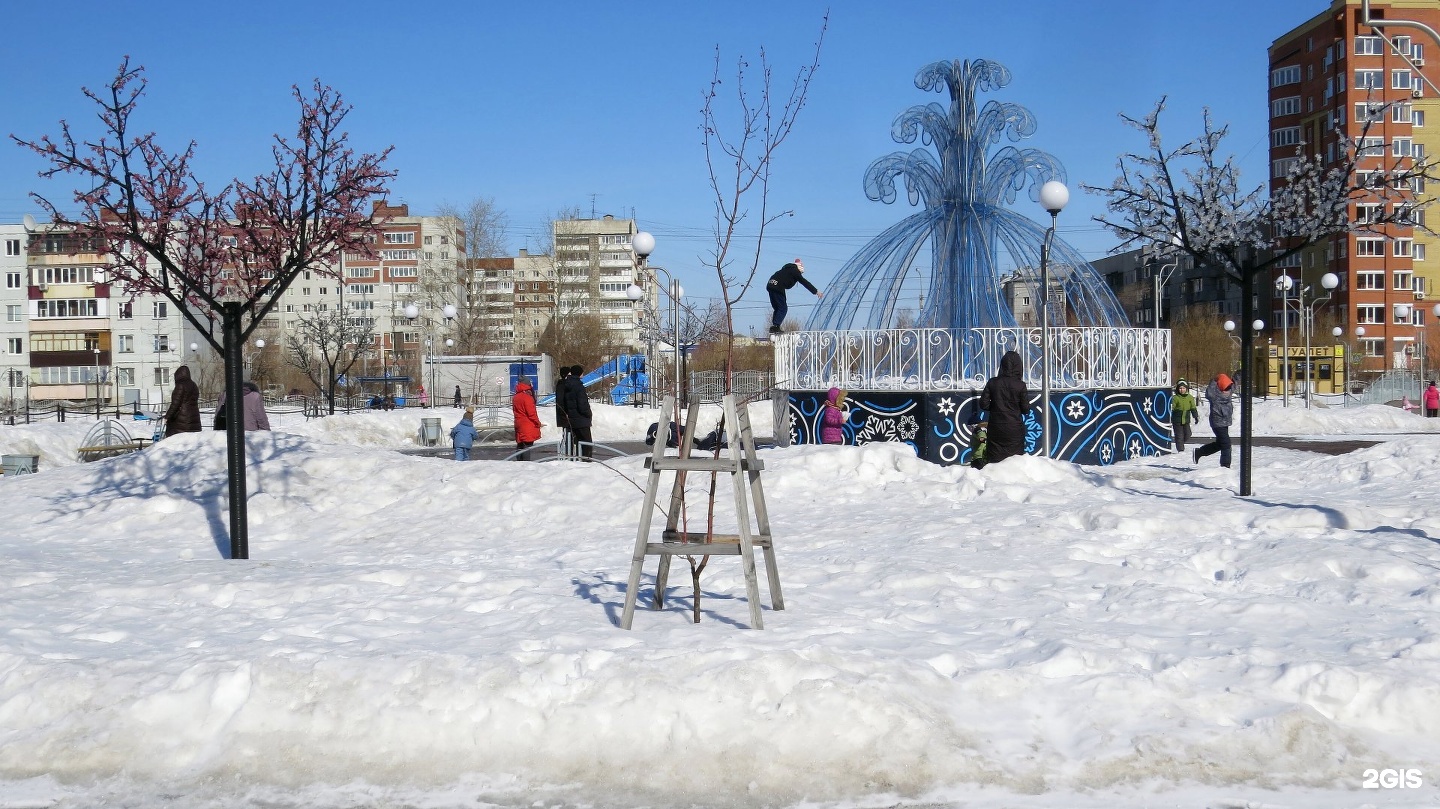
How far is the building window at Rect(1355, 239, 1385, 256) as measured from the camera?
72.2 meters

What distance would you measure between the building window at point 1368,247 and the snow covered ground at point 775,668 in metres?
69.5

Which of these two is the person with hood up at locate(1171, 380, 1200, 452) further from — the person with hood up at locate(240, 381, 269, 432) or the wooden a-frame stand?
the wooden a-frame stand

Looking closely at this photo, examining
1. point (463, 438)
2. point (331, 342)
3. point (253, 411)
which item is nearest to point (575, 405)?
point (463, 438)

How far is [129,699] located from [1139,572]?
260 inches

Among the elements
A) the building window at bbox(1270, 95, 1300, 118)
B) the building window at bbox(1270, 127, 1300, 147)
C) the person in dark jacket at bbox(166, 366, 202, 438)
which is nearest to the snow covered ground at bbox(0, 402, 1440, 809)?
the person in dark jacket at bbox(166, 366, 202, 438)

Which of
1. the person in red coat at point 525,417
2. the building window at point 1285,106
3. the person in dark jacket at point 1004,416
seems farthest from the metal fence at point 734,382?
the building window at point 1285,106

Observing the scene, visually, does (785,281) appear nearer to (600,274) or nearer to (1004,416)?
(1004,416)

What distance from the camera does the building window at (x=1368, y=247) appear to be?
72.2 m

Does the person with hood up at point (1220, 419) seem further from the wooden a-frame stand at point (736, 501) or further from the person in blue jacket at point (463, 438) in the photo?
the wooden a-frame stand at point (736, 501)

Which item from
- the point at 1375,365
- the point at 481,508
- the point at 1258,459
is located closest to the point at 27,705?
the point at 481,508

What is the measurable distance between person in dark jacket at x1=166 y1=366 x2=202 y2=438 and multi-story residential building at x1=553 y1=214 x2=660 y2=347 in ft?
22.7

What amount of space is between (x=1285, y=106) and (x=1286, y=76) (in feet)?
6.17

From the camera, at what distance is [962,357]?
19.9 meters

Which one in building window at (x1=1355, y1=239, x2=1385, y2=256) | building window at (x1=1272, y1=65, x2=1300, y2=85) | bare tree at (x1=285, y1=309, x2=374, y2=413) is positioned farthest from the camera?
building window at (x1=1272, y1=65, x2=1300, y2=85)
